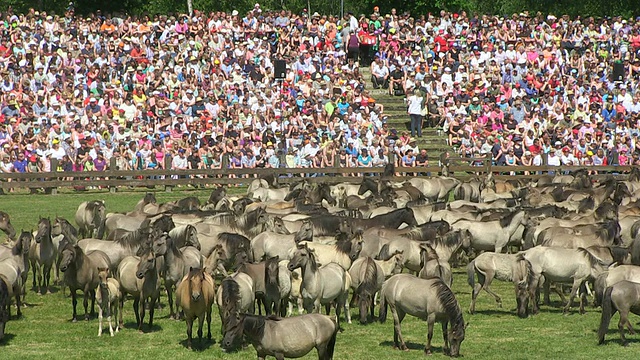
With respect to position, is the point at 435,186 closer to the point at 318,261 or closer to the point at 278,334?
the point at 318,261

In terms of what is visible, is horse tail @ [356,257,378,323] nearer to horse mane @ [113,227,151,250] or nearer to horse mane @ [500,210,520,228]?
horse mane @ [113,227,151,250]

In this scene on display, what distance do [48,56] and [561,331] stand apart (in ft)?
96.6

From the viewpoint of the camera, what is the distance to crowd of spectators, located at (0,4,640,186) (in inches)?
1635

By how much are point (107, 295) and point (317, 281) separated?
385 centimetres

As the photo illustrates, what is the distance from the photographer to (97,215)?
1126 inches

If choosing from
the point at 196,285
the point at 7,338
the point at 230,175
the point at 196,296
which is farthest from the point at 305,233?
the point at 230,175

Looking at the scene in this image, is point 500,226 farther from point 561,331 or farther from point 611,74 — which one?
A: point 611,74

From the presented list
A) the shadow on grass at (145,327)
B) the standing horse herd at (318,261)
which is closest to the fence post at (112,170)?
the standing horse herd at (318,261)

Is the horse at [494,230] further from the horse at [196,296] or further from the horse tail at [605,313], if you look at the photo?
the horse at [196,296]

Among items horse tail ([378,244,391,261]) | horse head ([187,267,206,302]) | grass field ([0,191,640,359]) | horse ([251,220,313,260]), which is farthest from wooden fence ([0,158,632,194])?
horse head ([187,267,206,302])

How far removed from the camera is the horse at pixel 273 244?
23.1 meters

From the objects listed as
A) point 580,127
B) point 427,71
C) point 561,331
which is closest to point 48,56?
point 427,71

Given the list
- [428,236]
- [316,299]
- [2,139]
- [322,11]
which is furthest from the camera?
[322,11]

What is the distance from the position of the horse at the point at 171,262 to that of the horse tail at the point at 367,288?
10.7 feet
